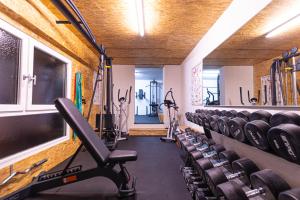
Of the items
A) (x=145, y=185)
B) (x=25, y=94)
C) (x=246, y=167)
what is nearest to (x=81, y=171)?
(x=145, y=185)

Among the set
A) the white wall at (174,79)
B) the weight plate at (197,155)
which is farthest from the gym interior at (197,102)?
the white wall at (174,79)

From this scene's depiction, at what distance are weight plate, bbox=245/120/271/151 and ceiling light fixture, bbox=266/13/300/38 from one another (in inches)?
35.3

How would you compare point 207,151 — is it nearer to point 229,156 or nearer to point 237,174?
point 229,156

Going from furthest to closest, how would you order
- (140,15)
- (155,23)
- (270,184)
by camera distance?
(155,23) → (140,15) → (270,184)

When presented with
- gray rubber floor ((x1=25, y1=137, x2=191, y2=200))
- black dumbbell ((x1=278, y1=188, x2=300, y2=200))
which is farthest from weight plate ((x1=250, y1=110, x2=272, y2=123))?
gray rubber floor ((x1=25, y1=137, x2=191, y2=200))

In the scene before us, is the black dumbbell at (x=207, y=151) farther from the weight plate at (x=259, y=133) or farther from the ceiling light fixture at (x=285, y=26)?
the ceiling light fixture at (x=285, y=26)

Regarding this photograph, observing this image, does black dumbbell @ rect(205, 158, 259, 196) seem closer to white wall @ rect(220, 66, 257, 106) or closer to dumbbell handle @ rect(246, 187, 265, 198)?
dumbbell handle @ rect(246, 187, 265, 198)

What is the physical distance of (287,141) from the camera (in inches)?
32.2

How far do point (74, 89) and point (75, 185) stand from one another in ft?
5.97

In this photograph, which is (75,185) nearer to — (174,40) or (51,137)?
(51,137)

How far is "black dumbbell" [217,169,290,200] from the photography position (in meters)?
0.93

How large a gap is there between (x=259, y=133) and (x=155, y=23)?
92.5 inches

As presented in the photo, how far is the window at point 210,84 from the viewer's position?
275cm

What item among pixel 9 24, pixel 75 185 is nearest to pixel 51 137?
pixel 75 185
